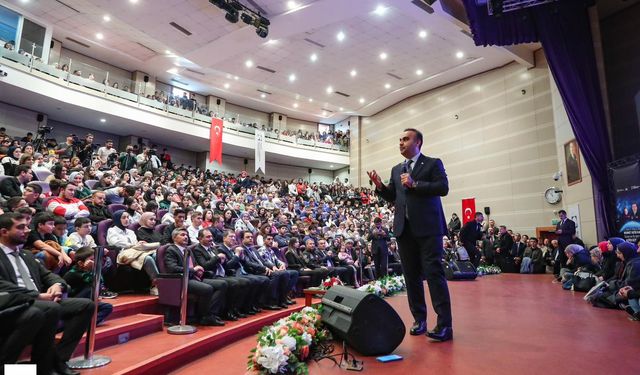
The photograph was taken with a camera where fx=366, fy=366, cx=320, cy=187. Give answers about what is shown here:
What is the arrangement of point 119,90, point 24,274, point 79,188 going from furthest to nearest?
1. point 119,90
2. point 79,188
3. point 24,274

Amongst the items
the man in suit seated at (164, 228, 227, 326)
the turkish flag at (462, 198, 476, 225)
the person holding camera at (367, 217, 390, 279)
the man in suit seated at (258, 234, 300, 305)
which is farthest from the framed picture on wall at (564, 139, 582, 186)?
the man in suit seated at (164, 228, 227, 326)

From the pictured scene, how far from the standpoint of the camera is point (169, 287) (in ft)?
11.2

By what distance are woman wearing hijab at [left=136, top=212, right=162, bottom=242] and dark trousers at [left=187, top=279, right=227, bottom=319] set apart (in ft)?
3.64

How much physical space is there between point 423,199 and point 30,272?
2558mm

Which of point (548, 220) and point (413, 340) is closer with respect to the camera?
point (413, 340)

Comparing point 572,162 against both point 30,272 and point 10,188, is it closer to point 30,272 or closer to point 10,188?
point 30,272

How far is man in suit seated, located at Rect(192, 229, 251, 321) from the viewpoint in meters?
3.72

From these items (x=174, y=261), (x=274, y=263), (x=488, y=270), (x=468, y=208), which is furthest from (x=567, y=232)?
(x=174, y=261)

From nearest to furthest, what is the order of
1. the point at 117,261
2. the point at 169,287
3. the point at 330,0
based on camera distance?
the point at 169,287 → the point at 117,261 → the point at 330,0

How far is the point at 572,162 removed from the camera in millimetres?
8852

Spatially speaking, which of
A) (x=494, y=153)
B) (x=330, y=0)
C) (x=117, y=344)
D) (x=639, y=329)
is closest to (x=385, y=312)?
(x=117, y=344)

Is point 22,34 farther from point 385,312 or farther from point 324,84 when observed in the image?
point 385,312

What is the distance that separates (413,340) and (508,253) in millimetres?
8760

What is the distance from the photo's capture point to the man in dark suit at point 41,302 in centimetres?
198
